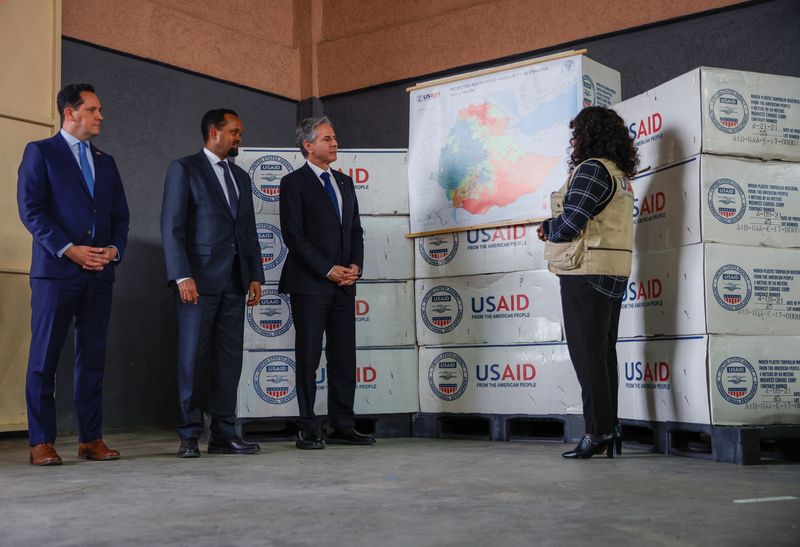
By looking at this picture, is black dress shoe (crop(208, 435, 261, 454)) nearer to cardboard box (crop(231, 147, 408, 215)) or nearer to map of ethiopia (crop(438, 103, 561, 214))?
cardboard box (crop(231, 147, 408, 215))

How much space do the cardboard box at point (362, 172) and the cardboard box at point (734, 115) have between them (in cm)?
226

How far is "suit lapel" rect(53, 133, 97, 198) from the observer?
5.04 metres

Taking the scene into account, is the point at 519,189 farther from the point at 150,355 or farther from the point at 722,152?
the point at 150,355

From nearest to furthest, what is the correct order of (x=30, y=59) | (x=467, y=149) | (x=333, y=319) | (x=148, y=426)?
(x=333, y=319) < (x=467, y=149) < (x=30, y=59) < (x=148, y=426)

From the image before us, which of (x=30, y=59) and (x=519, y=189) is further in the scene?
(x=30, y=59)

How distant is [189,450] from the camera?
5234 millimetres

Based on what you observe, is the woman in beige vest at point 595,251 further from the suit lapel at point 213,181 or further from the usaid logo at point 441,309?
the suit lapel at point 213,181

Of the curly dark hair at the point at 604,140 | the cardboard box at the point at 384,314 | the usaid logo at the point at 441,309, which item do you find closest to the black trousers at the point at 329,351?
the cardboard box at the point at 384,314

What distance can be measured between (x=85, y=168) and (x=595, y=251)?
2.96m

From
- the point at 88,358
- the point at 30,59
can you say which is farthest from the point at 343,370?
the point at 30,59

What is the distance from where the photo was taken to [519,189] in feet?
20.0

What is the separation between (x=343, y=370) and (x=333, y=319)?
35 cm

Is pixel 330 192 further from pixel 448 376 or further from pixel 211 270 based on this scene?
pixel 448 376

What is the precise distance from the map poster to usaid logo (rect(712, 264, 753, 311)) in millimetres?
1442
